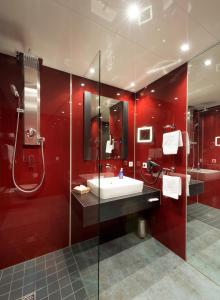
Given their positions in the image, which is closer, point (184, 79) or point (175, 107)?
point (184, 79)

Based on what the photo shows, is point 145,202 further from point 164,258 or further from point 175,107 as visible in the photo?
point 175,107

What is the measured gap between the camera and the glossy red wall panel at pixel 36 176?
1.63 m

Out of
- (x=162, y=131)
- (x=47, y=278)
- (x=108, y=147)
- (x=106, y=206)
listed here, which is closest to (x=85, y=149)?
(x=108, y=147)

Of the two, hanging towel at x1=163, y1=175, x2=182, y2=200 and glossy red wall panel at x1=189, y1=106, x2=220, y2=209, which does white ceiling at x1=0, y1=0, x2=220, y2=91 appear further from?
hanging towel at x1=163, y1=175, x2=182, y2=200

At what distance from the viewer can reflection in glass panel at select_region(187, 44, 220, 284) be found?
174 centimetres

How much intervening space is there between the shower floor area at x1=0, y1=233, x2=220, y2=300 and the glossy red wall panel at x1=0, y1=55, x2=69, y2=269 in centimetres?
20

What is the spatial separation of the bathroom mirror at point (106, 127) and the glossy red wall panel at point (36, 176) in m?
0.29

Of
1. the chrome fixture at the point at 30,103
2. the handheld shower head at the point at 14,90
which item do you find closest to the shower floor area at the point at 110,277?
the chrome fixture at the point at 30,103

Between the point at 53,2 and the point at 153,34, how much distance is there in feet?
2.82

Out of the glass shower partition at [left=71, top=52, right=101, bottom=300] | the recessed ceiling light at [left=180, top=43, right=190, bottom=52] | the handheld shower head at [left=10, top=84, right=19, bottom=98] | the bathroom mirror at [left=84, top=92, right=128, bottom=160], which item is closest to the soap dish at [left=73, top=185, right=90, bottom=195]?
the glass shower partition at [left=71, top=52, right=101, bottom=300]

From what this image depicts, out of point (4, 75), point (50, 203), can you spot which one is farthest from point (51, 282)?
point (4, 75)

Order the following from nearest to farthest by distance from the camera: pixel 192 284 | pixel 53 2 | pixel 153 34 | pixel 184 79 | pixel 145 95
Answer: pixel 53 2, pixel 153 34, pixel 192 284, pixel 184 79, pixel 145 95

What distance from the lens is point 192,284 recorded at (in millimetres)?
1444

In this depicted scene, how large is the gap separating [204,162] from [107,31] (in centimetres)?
251
